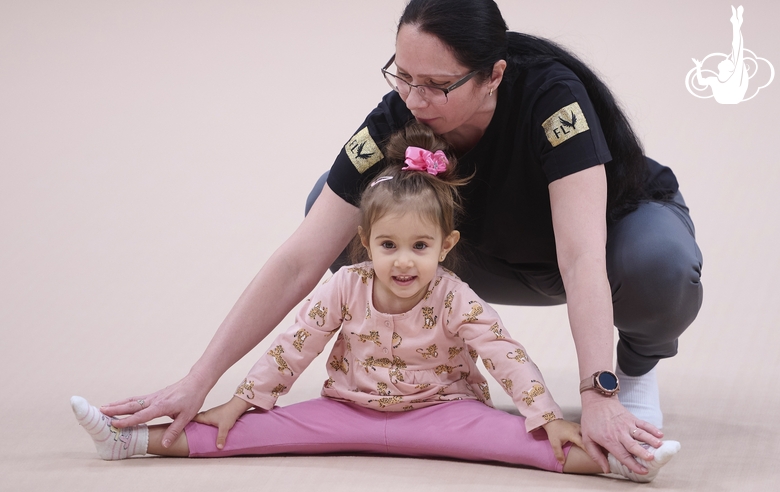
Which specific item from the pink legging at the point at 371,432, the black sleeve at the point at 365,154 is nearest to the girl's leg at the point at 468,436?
the pink legging at the point at 371,432

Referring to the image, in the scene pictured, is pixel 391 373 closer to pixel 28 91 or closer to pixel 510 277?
pixel 510 277

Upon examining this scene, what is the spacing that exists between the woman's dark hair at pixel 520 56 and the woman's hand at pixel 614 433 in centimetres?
51

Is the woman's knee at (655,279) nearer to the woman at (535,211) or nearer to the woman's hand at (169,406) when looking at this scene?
the woman at (535,211)

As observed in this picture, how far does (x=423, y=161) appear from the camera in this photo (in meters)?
1.52

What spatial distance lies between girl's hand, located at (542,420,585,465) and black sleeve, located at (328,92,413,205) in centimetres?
54

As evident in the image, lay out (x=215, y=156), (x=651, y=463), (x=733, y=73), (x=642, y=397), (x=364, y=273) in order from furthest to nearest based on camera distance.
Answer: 1. (x=215, y=156)
2. (x=733, y=73)
3. (x=642, y=397)
4. (x=364, y=273)
5. (x=651, y=463)

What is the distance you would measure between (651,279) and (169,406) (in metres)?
0.85

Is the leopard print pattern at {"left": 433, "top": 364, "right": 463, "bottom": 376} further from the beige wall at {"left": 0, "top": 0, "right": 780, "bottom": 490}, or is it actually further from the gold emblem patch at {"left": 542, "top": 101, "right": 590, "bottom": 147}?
the beige wall at {"left": 0, "top": 0, "right": 780, "bottom": 490}

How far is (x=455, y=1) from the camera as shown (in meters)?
1.48

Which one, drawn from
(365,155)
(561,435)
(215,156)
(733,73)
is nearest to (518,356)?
(561,435)

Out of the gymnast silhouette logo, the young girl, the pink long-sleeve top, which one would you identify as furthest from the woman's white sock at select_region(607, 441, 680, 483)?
the gymnast silhouette logo

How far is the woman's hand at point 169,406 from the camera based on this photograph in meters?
1.44

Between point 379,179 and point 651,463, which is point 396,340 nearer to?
point 379,179

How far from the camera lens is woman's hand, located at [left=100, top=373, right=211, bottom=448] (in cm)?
144
